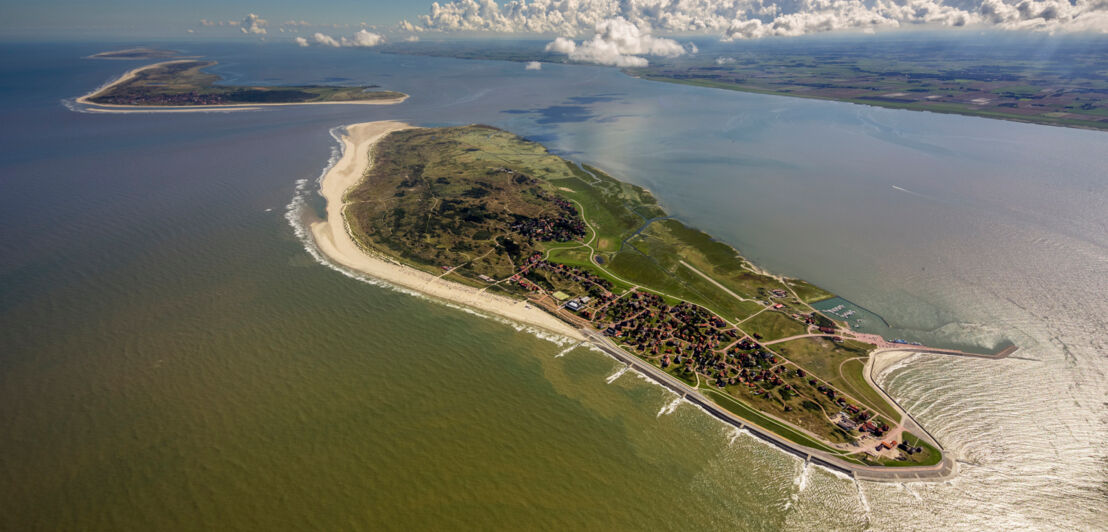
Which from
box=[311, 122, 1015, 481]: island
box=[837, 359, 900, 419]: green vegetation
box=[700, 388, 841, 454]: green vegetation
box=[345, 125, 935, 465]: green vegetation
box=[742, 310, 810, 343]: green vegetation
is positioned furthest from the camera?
box=[742, 310, 810, 343]: green vegetation

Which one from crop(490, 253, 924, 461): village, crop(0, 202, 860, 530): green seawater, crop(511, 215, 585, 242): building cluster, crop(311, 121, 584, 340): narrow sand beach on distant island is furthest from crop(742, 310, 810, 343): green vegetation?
crop(511, 215, 585, 242): building cluster

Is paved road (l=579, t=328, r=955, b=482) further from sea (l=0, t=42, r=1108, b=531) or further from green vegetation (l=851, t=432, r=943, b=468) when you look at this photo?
sea (l=0, t=42, r=1108, b=531)

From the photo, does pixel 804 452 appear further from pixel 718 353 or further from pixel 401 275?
pixel 401 275

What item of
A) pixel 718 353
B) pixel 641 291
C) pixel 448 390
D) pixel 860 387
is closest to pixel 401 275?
pixel 448 390

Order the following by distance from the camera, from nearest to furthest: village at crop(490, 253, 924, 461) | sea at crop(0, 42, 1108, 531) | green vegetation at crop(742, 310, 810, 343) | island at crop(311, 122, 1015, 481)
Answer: sea at crop(0, 42, 1108, 531)
village at crop(490, 253, 924, 461)
island at crop(311, 122, 1015, 481)
green vegetation at crop(742, 310, 810, 343)

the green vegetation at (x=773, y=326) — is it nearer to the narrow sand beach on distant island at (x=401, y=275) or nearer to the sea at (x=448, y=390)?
the sea at (x=448, y=390)

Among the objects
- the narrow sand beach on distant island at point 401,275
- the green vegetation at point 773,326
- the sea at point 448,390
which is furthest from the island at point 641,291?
the sea at point 448,390
